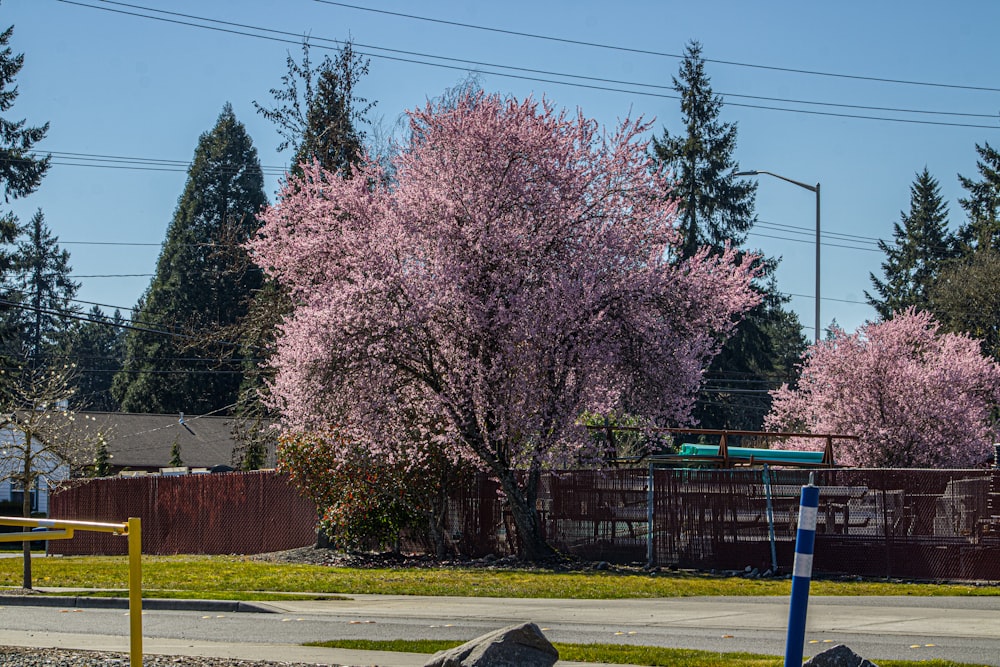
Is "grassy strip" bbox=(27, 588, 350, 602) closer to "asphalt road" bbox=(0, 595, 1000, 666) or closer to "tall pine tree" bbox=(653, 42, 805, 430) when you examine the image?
"asphalt road" bbox=(0, 595, 1000, 666)

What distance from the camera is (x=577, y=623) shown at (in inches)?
518

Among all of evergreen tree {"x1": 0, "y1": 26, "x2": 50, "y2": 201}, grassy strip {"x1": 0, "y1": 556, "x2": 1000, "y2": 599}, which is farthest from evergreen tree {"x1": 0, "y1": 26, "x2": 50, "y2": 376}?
grassy strip {"x1": 0, "y1": 556, "x2": 1000, "y2": 599}

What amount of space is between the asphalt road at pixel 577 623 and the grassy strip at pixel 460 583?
3.48 ft

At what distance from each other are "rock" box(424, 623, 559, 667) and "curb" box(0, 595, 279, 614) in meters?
7.05

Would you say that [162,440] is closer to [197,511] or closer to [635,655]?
[197,511]

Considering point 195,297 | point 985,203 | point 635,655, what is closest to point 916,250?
point 985,203

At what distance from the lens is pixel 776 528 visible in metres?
21.0

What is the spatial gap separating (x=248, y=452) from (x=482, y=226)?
62.6 ft

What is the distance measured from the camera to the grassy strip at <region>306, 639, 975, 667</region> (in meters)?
9.54

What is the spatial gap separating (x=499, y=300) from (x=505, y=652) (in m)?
14.0

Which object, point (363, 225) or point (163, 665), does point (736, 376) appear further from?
point (163, 665)

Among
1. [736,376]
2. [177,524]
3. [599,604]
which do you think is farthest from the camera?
[736,376]

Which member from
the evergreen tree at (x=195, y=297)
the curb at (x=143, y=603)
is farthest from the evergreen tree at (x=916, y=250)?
the curb at (x=143, y=603)

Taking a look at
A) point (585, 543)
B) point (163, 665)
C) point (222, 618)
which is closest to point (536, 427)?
point (585, 543)
